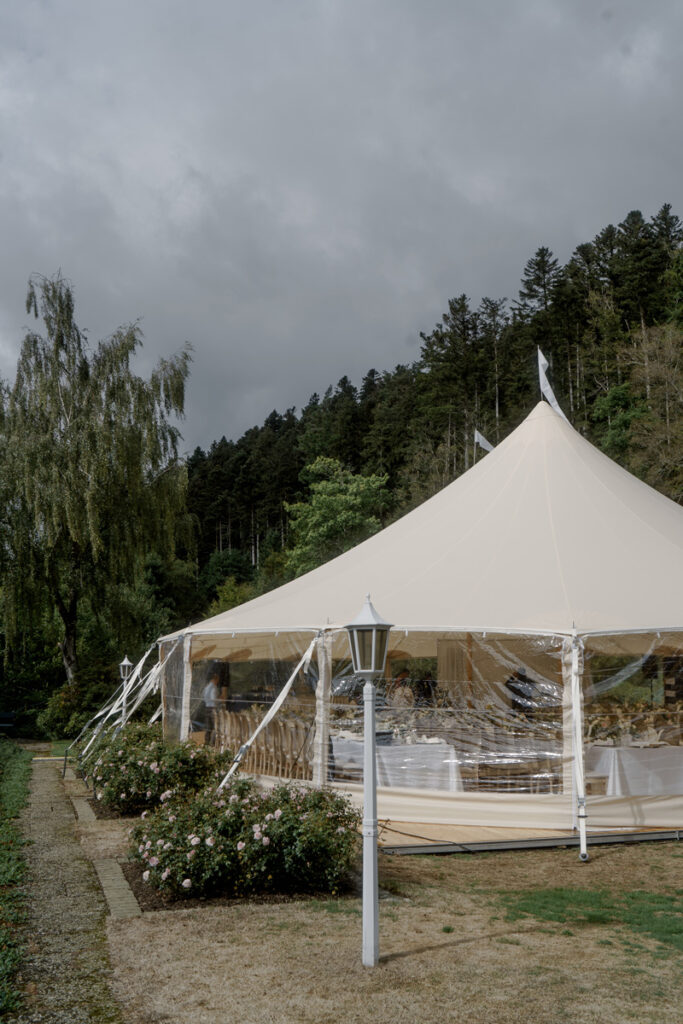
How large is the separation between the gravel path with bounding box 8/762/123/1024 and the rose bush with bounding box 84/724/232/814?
0.82 metres

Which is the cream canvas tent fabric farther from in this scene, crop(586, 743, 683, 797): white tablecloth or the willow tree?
the willow tree

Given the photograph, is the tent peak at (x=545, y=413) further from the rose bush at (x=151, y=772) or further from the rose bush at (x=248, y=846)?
the rose bush at (x=248, y=846)

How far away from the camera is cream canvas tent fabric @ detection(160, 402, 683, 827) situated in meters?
8.20

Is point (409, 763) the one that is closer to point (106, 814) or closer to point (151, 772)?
point (151, 772)

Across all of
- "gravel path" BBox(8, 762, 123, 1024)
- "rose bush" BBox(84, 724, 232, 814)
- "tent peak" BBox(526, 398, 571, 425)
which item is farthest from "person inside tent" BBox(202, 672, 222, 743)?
"tent peak" BBox(526, 398, 571, 425)

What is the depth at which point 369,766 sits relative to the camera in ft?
14.7

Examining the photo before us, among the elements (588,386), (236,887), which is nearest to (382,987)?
(236,887)

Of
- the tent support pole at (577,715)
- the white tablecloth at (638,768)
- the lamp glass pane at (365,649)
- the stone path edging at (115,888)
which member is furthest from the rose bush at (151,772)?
the lamp glass pane at (365,649)

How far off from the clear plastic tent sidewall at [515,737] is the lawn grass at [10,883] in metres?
2.61

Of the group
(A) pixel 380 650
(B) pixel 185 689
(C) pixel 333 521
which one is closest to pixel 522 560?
(B) pixel 185 689

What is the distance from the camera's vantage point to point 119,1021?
141 inches

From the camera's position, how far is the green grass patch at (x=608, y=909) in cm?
517

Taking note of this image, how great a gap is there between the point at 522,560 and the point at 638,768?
7.53 ft

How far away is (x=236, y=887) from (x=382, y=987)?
6.08 feet
